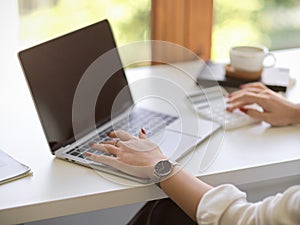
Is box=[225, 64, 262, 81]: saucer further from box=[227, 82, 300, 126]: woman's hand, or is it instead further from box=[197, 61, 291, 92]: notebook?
box=[227, 82, 300, 126]: woman's hand

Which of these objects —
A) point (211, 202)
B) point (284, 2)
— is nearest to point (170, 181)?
point (211, 202)

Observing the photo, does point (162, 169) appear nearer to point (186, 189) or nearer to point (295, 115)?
point (186, 189)

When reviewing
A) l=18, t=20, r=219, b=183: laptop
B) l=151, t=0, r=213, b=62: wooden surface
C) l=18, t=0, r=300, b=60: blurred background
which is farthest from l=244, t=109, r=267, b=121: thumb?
l=18, t=0, r=300, b=60: blurred background

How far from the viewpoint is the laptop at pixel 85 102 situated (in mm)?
1070

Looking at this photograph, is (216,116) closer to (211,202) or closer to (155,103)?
(155,103)

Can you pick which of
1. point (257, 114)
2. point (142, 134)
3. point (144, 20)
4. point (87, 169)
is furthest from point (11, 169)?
point (144, 20)

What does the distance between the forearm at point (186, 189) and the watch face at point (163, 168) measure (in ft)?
0.04

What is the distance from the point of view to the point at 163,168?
3.31 feet

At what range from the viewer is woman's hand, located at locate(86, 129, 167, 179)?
1.01 metres

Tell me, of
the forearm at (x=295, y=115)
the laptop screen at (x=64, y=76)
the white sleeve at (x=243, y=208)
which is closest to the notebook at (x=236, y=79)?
the forearm at (x=295, y=115)

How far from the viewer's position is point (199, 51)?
178 centimetres

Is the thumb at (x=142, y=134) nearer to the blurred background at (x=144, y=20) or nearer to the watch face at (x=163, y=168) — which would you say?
→ the watch face at (x=163, y=168)

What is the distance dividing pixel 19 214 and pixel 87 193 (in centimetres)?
12

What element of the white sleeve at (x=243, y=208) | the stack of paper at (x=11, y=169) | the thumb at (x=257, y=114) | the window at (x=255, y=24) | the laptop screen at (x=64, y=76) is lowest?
the window at (x=255, y=24)
